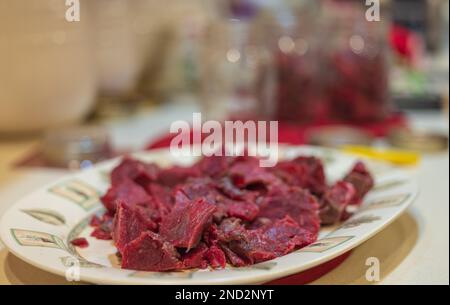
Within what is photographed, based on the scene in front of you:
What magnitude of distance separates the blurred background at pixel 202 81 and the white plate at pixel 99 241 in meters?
0.42

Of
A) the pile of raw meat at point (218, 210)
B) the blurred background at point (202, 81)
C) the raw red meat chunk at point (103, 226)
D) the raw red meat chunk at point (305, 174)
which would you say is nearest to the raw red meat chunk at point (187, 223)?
the pile of raw meat at point (218, 210)

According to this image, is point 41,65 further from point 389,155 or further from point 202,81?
point 389,155

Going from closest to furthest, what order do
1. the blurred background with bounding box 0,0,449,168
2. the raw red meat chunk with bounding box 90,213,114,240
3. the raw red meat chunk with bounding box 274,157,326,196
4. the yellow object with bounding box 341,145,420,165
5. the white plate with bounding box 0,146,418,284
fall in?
1. the white plate with bounding box 0,146,418,284
2. the raw red meat chunk with bounding box 90,213,114,240
3. the raw red meat chunk with bounding box 274,157,326,196
4. the yellow object with bounding box 341,145,420,165
5. the blurred background with bounding box 0,0,449,168

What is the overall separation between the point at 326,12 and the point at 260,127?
2.00 feet

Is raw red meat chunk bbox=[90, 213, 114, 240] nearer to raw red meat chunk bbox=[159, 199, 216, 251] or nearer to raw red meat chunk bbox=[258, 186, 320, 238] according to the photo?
raw red meat chunk bbox=[159, 199, 216, 251]

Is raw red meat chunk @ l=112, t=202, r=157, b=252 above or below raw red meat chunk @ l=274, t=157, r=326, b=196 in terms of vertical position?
below

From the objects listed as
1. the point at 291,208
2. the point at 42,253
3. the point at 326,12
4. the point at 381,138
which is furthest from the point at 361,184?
the point at 326,12

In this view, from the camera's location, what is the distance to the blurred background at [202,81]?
158 cm

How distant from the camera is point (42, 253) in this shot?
74 centimetres

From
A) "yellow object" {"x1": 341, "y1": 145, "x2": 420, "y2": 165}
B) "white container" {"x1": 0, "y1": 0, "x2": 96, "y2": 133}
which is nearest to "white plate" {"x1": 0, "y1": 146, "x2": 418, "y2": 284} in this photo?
"yellow object" {"x1": 341, "y1": 145, "x2": 420, "y2": 165}

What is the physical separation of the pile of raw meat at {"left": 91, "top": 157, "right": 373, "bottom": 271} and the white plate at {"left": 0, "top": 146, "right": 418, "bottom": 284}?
32 millimetres

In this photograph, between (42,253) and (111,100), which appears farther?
(111,100)

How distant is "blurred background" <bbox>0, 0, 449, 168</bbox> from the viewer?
158cm

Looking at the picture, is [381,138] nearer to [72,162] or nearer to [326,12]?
[326,12]
